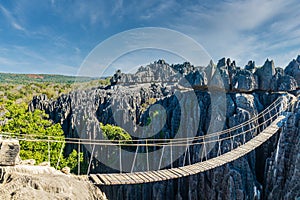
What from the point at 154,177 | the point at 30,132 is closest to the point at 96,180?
the point at 154,177

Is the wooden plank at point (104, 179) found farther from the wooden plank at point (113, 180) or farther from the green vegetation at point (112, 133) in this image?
the green vegetation at point (112, 133)

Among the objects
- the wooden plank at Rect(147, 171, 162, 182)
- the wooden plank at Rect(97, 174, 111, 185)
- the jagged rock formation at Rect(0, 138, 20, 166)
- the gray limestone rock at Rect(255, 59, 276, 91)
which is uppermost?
the gray limestone rock at Rect(255, 59, 276, 91)

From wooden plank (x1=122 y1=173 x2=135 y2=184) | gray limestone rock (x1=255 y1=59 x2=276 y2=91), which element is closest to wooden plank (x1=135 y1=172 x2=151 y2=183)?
wooden plank (x1=122 y1=173 x2=135 y2=184)

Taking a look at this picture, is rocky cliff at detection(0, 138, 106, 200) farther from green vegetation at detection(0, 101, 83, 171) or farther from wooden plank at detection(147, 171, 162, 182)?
green vegetation at detection(0, 101, 83, 171)

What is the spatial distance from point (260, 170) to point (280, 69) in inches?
336

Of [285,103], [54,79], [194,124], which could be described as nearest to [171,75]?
[194,124]

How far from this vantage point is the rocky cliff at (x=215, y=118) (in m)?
11.5

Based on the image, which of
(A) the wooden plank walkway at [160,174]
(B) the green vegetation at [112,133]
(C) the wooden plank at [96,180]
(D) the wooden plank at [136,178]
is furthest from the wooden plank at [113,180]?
(B) the green vegetation at [112,133]

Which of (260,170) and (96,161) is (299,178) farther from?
(96,161)

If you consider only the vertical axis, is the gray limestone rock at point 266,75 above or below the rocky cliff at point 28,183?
above

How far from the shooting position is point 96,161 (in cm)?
1955

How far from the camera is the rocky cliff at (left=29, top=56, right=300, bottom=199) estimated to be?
37.7 ft

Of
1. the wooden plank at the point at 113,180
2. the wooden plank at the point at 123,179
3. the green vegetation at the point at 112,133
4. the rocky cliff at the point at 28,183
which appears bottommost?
the green vegetation at the point at 112,133

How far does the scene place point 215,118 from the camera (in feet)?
56.9
